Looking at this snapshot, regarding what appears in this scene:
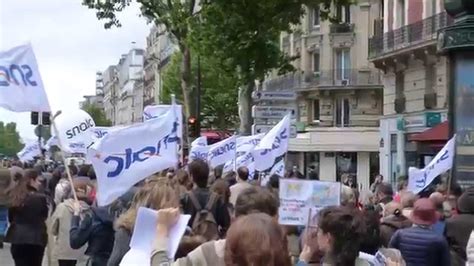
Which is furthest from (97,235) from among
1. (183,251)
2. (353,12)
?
(353,12)

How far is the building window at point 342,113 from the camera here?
5544cm

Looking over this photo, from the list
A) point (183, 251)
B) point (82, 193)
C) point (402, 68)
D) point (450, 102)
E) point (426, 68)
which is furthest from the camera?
point (402, 68)

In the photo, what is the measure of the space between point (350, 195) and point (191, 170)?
8.34 feet

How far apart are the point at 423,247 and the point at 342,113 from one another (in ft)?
156

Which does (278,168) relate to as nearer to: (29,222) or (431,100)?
(29,222)

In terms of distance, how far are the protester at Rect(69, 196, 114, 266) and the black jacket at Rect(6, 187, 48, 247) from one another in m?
2.35

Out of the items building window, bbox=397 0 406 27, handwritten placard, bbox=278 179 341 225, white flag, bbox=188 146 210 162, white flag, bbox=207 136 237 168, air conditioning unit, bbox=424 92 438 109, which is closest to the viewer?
handwritten placard, bbox=278 179 341 225

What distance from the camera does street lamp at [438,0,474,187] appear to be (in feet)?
34.7

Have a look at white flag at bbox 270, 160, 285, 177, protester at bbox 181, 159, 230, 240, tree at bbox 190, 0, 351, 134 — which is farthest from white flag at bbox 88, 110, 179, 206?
tree at bbox 190, 0, 351, 134

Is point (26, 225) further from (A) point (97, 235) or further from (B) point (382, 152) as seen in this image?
(B) point (382, 152)

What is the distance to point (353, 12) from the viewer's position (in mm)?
54938

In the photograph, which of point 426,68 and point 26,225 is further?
point 426,68

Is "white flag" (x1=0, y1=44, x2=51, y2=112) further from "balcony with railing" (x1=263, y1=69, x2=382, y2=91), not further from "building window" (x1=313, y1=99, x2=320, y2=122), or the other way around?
"building window" (x1=313, y1=99, x2=320, y2=122)

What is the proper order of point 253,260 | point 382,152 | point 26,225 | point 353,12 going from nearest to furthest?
point 253,260 → point 26,225 → point 382,152 → point 353,12
